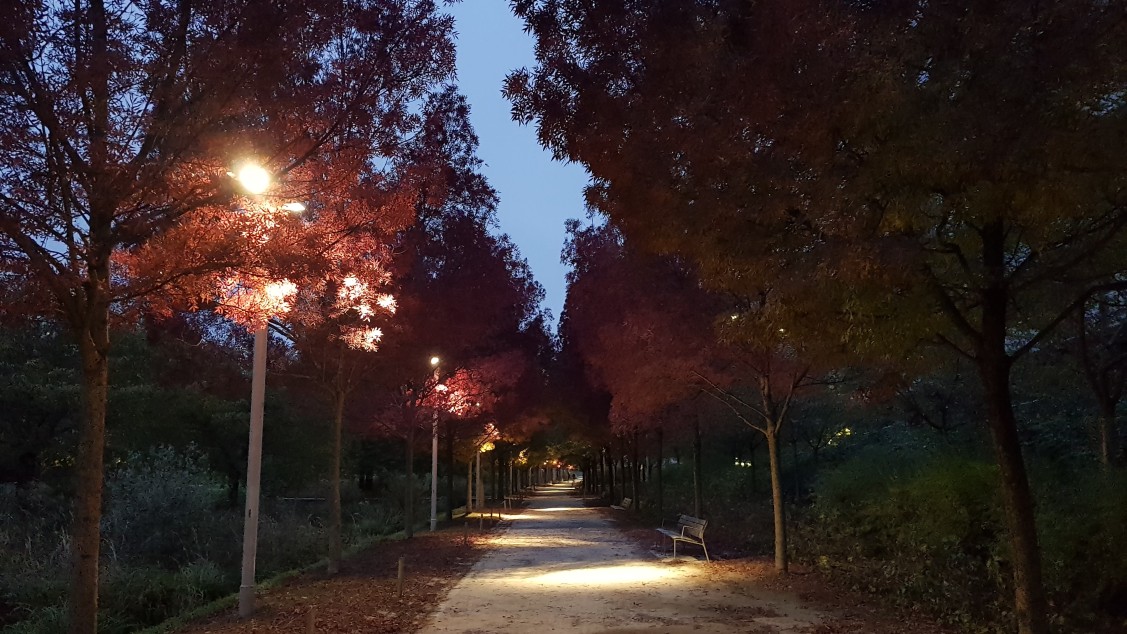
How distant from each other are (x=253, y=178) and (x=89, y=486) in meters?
2.86

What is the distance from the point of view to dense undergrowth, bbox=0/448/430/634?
40.3ft

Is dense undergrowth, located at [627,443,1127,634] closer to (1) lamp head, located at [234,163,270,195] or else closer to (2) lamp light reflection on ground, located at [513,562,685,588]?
(2) lamp light reflection on ground, located at [513,562,685,588]

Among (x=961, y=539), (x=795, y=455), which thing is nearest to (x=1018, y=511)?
(x=961, y=539)

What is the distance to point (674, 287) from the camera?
50.0ft

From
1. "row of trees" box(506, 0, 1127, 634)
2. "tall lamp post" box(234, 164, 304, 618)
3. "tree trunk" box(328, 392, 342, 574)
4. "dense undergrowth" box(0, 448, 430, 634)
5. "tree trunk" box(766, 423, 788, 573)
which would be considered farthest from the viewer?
"tree trunk" box(328, 392, 342, 574)

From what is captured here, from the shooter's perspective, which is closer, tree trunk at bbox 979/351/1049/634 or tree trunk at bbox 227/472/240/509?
tree trunk at bbox 979/351/1049/634

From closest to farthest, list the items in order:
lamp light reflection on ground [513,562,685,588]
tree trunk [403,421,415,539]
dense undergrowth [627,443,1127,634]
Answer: dense undergrowth [627,443,1127,634] < lamp light reflection on ground [513,562,685,588] < tree trunk [403,421,415,539]

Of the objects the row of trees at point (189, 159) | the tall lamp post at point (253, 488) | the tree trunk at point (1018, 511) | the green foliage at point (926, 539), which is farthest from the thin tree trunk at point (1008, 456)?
the tall lamp post at point (253, 488)

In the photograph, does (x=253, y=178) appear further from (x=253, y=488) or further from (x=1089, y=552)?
(x=1089, y=552)

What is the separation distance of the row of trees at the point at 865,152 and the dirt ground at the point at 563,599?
10.6 ft

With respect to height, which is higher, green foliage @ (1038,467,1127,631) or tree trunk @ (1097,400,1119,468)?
tree trunk @ (1097,400,1119,468)

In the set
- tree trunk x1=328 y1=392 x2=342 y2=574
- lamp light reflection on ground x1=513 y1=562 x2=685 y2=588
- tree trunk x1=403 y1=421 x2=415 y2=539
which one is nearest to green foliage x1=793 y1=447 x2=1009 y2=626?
lamp light reflection on ground x1=513 y1=562 x2=685 y2=588

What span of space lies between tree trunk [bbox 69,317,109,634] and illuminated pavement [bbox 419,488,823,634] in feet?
11.5

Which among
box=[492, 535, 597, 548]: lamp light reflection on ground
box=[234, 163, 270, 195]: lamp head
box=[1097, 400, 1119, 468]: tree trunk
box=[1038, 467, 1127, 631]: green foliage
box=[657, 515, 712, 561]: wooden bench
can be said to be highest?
box=[234, 163, 270, 195]: lamp head
